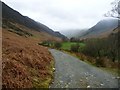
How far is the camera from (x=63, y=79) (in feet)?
73.8

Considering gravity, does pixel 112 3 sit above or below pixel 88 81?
above

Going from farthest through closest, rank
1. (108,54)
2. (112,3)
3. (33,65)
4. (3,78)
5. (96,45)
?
(96,45), (108,54), (112,3), (33,65), (3,78)

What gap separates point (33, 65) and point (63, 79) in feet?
11.3

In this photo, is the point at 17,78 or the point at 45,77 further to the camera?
the point at 45,77

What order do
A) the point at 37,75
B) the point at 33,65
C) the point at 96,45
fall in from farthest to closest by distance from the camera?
the point at 96,45 → the point at 33,65 → the point at 37,75

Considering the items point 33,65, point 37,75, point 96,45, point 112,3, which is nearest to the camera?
point 37,75

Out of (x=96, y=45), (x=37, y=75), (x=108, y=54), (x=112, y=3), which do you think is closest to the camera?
(x=37, y=75)

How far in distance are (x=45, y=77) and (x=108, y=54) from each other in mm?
36108

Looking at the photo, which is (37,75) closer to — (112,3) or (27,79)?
(27,79)

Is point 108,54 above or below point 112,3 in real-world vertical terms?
below

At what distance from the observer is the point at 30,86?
18016 mm

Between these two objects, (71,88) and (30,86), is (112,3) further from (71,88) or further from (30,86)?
(30,86)

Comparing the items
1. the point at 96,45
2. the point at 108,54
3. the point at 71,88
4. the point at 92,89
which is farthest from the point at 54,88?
the point at 96,45

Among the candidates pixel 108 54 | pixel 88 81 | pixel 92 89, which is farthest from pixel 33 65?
pixel 108 54
